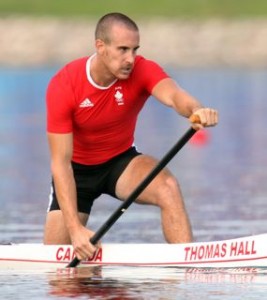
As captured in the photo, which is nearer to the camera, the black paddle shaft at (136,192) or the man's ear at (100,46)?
the black paddle shaft at (136,192)

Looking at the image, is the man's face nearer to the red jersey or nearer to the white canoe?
the red jersey

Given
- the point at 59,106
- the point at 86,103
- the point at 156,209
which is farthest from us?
the point at 156,209

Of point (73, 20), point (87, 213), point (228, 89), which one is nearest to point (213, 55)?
point (73, 20)

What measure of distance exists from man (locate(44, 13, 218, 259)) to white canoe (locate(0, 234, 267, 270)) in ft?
0.62

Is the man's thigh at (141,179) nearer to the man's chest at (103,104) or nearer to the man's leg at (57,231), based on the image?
the man's chest at (103,104)

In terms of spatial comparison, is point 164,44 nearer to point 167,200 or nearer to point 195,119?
point 167,200

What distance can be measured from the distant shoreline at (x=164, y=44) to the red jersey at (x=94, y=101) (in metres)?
55.4

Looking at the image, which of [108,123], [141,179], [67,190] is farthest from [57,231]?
[108,123]

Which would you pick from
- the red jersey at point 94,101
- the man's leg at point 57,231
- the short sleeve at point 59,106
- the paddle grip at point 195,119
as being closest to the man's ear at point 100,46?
the red jersey at point 94,101

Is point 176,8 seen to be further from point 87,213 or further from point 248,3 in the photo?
point 87,213

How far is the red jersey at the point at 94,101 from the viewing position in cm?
1320

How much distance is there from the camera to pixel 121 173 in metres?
13.7

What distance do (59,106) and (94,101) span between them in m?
0.34

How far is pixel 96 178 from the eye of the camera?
13.9 meters
